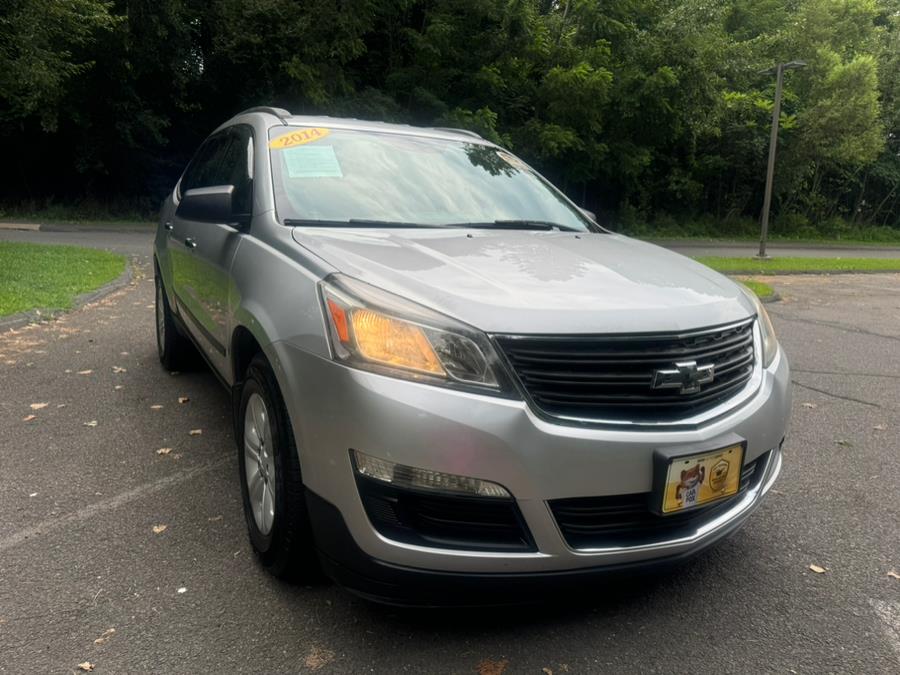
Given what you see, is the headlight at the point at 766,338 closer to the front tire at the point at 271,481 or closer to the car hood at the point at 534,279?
the car hood at the point at 534,279

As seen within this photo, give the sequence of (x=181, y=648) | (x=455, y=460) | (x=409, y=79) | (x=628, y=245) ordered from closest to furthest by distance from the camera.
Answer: (x=455, y=460) → (x=181, y=648) → (x=628, y=245) → (x=409, y=79)

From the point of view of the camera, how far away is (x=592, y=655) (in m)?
2.26

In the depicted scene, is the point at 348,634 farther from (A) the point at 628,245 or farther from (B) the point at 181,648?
(A) the point at 628,245

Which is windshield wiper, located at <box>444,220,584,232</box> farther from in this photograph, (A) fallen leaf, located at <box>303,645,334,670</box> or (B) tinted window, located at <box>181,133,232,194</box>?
(A) fallen leaf, located at <box>303,645,334,670</box>

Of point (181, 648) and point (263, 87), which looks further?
point (263, 87)

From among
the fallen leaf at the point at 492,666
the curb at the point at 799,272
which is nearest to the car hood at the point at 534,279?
the fallen leaf at the point at 492,666

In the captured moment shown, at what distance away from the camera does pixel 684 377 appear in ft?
7.35

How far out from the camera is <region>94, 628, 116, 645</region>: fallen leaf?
229cm

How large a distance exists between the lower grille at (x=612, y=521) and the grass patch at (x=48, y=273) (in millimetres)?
6999

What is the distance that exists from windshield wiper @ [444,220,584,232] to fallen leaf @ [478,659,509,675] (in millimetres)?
1848

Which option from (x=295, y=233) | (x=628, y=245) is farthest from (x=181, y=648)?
(x=628, y=245)

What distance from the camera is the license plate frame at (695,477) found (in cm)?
213

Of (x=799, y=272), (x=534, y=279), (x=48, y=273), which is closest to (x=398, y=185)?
(x=534, y=279)

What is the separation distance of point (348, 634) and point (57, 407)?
3.28 meters
